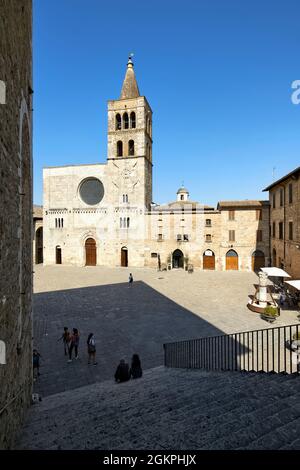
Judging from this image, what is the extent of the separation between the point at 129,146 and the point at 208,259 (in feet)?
58.5

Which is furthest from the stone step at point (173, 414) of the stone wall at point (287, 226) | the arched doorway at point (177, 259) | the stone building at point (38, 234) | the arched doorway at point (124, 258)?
the stone building at point (38, 234)

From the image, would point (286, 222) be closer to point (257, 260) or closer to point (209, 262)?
point (257, 260)

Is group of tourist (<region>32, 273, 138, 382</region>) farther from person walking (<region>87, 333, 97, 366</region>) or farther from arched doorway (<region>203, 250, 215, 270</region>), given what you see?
arched doorway (<region>203, 250, 215, 270</region>)

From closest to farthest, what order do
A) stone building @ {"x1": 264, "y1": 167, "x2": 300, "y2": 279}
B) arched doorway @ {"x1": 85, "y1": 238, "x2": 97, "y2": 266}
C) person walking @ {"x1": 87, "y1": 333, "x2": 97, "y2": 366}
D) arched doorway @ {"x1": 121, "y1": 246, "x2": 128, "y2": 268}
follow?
person walking @ {"x1": 87, "y1": 333, "x2": 97, "y2": 366}, stone building @ {"x1": 264, "y1": 167, "x2": 300, "y2": 279}, arched doorway @ {"x1": 121, "y1": 246, "x2": 128, "y2": 268}, arched doorway @ {"x1": 85, "y1": 238, "x2": 97, "y2": 266}

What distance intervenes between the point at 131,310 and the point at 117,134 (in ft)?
87.3

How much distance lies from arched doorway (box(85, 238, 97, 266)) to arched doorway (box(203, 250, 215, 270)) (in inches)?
554

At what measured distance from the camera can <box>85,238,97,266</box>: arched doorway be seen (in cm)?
3519

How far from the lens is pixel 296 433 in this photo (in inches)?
165

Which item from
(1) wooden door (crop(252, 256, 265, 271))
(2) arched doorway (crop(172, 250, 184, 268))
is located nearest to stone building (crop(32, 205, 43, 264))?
(2) arched doorway (crop(172, 250, 184, 268))

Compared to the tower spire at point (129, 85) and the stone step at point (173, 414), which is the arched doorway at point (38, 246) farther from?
the stone step at point (173, 414)

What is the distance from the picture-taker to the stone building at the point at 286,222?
20.4 metres

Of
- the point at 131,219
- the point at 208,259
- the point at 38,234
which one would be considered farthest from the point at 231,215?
the point at 38,234
